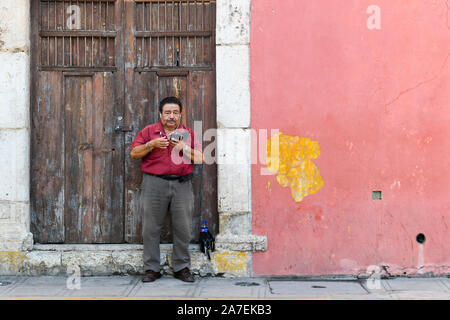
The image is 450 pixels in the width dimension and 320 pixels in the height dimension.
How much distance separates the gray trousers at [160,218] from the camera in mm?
5180

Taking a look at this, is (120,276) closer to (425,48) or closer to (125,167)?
(125,167)

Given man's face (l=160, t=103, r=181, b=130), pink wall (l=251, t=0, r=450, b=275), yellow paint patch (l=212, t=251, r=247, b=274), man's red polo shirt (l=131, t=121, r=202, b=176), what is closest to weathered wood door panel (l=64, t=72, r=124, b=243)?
man's red polo shirt (l=131, t=121, r=202, b=176)

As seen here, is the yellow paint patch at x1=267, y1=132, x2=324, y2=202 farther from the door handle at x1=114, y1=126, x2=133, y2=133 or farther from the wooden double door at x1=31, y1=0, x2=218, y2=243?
the door handle at x1=114, y1=126, x2=133, y2=133

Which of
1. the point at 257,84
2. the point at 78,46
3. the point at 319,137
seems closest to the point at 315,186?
the point at 319,137

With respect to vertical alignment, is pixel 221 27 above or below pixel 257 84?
above

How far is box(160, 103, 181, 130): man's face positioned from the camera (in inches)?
201

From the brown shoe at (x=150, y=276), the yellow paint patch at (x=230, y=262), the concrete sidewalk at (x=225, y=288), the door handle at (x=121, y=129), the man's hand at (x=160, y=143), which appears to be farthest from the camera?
the door handle at (x=121, y=129)

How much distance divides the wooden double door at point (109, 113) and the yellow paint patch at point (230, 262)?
32 centimetres

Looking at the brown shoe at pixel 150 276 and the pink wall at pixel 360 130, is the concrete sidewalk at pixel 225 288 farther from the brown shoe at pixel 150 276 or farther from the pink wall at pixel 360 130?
the pink wall at pixel 360 130

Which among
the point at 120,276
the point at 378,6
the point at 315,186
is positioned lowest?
the point at 120,276

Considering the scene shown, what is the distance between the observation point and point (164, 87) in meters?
5.51

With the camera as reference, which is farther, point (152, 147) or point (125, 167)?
point (125, 167)

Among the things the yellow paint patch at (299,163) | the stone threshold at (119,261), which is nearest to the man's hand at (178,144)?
the yellow paint patch at (299,163)

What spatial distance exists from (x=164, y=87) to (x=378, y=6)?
2.24m
